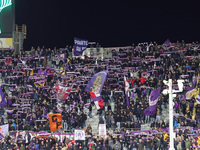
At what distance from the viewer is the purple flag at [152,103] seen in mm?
37812

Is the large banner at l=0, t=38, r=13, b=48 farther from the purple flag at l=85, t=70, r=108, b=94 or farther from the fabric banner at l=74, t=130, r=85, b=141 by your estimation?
the fabric banner at l=74, t=130, r=85, b=141

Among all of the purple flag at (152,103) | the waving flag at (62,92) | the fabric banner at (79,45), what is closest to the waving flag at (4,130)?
the waving flag at (62,92)

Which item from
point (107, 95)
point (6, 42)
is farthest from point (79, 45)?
point (6, 42)

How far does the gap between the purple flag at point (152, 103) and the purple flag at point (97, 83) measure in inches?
159

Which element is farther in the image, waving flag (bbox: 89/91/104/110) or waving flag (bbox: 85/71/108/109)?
waving flag (bbox: 89/91/104/110)

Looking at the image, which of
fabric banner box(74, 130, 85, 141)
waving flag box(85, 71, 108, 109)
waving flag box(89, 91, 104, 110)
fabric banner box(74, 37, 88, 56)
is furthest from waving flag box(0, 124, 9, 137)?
fabric banner box(74, 37, 88, 56)

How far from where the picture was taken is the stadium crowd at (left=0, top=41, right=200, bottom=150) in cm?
3531

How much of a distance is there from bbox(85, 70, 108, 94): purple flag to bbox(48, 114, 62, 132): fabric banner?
128 inches

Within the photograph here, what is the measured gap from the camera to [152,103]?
125 ft

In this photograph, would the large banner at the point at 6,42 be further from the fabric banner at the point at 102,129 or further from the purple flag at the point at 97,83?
the fabric banner at the point at 102,129

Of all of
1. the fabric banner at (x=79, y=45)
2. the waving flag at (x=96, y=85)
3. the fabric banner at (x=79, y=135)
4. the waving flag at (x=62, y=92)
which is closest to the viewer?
the fabric banner at (x=79, y=135)

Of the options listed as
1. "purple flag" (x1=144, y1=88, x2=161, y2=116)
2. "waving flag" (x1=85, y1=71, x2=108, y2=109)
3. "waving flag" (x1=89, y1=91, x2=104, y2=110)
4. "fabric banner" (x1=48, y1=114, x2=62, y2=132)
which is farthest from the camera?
"waving flag" (x1=89, y1=91, x2=104, y2=110)

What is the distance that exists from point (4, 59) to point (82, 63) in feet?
29.7

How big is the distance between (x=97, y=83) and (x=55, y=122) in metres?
4.61
